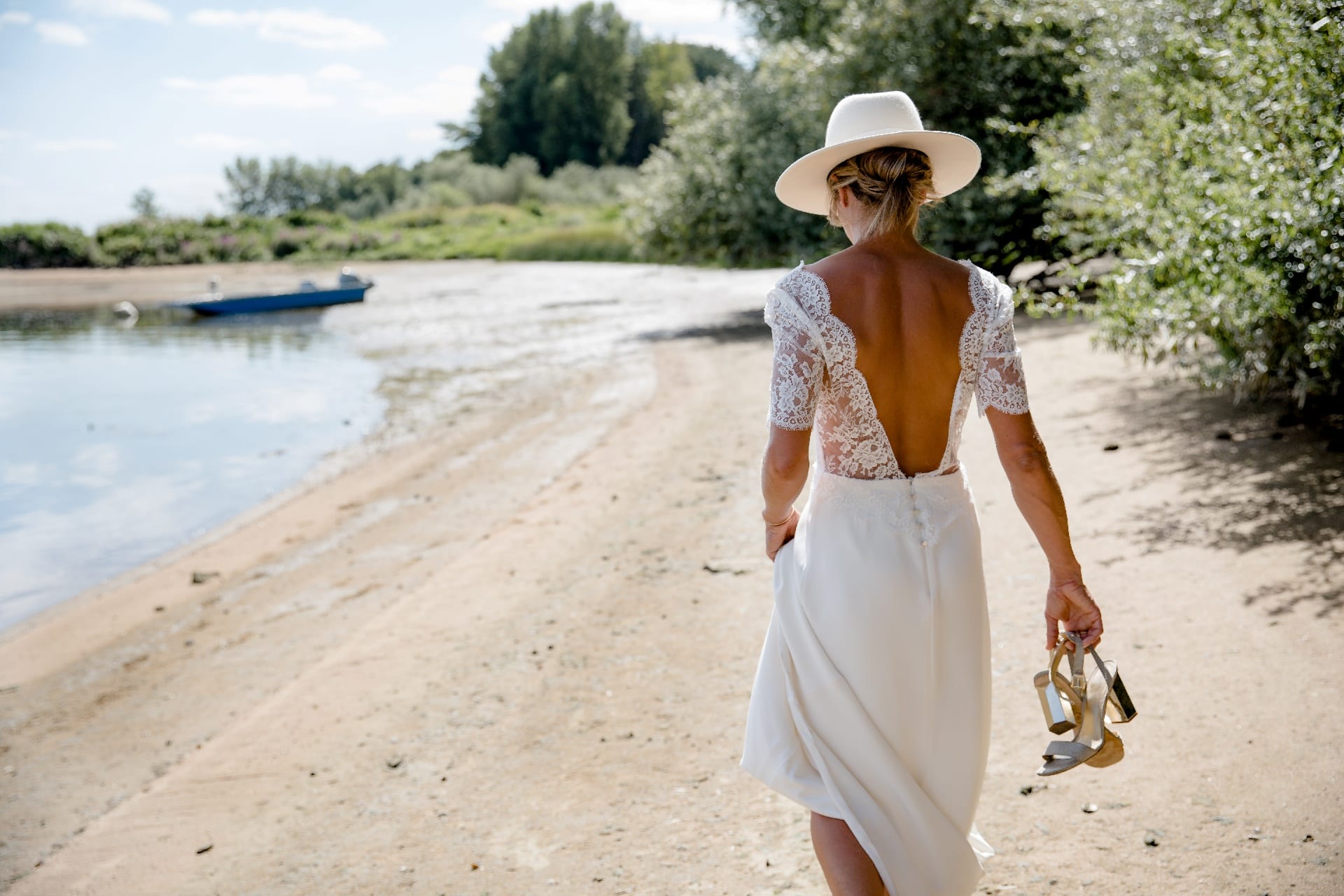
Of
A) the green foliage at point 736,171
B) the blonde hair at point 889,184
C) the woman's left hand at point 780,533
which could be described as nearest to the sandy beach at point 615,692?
the woman's left hand at point 780,533

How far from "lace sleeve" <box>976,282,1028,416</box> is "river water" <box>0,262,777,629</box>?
31.3 feet

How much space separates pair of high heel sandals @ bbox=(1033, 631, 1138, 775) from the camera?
8.52 feet

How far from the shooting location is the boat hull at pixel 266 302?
34.5 metres

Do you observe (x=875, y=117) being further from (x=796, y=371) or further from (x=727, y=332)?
(x=727, y=332)

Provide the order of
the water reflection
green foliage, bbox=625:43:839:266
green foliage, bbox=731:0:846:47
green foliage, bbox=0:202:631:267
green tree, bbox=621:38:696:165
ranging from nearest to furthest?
the water reflection
green foliage, bbox=625:43:839:266
green foliage, bbox=731:0:846:47
green foliage, bbox=0:202:631:267
green tree, bbox=621:38:696:165

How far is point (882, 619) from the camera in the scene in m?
2.53

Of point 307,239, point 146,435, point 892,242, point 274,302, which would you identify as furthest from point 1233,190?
point 307,239

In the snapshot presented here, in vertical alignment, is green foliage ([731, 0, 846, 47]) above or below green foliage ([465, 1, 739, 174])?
below

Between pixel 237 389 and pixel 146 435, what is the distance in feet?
13.0

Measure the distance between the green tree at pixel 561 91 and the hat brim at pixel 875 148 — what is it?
8702 cm

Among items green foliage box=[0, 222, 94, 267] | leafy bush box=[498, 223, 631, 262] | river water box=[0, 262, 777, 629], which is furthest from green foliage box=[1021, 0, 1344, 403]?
green foliage box=[0, 222, 94, 267]

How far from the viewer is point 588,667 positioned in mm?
5637

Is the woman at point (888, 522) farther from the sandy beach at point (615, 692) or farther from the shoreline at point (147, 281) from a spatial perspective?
the shoreline at point (147, 281)

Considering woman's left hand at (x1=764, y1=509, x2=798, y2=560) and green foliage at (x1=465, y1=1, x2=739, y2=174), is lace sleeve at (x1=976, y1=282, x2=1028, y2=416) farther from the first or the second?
green foliage at (x1=465, y1=1, x2=739, y2=174)
